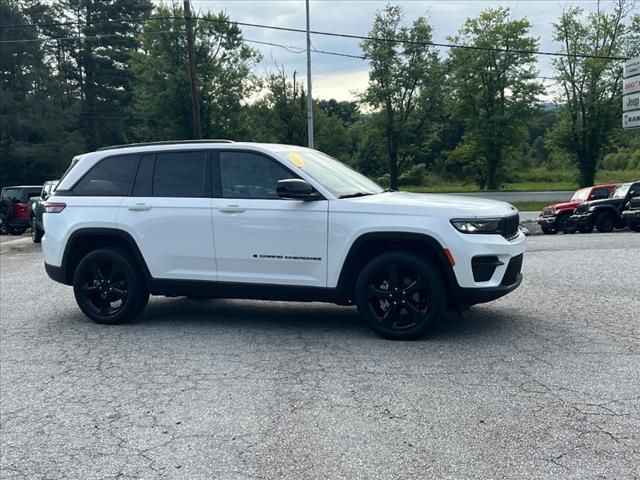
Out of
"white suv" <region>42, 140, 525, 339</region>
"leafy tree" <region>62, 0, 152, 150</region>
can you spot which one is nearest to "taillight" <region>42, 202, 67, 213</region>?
"white suv" <region>42, 140, 525, 339</region>

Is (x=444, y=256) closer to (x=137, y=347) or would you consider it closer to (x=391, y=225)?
(x=391, y=225)

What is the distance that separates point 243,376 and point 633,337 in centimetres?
355

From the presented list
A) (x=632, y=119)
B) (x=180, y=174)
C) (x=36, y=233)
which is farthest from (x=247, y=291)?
(x=632, y=119)

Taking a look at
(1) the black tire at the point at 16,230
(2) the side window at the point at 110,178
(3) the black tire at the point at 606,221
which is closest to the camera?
(2) the side window at the point at 110,178

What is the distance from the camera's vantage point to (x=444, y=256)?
17.7 feet

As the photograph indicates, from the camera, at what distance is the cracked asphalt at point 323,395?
133 inches

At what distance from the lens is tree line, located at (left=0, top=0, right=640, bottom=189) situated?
38625mm

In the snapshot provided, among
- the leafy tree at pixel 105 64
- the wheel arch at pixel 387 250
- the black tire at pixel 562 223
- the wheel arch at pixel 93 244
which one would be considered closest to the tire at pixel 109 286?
the wheel arch at pixel 93 244

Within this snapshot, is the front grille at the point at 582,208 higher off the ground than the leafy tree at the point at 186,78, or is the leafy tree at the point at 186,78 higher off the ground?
the leafy tree at the point at 186,78

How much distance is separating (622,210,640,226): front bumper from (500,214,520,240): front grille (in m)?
12.3

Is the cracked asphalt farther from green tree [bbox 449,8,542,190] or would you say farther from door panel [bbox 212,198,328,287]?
green tree [bbox 449,8,542,190]

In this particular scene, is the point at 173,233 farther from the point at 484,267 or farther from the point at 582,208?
the point at 582,208

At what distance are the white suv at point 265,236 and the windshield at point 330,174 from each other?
0.02 meters

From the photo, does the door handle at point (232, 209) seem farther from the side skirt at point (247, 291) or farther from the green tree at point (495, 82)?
the green tree at point (495, 82)
